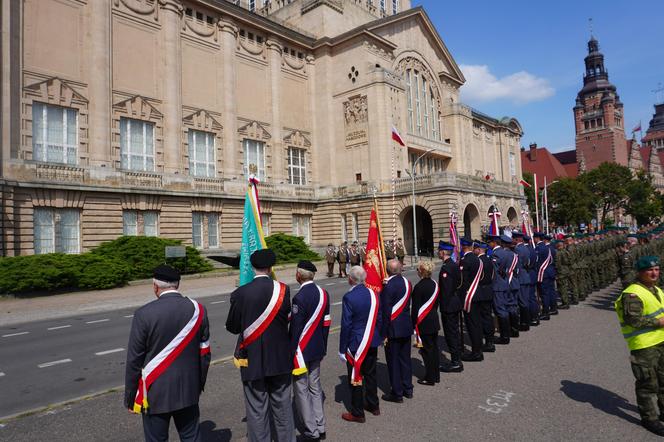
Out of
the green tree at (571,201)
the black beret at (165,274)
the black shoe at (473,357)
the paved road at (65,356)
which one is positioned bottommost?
the paved road at (65,356)

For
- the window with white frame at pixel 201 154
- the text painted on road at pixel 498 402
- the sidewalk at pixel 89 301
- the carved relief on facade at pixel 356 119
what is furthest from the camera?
the carved relief on facade at pixel 356 119

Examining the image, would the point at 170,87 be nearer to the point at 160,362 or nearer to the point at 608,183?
the point at 160,362

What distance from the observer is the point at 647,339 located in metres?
4.81

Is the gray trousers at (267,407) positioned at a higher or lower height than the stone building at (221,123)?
lower

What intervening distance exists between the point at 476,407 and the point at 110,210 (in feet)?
78.3

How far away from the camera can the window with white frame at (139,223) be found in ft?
82.9

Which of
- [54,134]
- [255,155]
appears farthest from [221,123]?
[54,134]

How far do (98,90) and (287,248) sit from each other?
50.7 ft

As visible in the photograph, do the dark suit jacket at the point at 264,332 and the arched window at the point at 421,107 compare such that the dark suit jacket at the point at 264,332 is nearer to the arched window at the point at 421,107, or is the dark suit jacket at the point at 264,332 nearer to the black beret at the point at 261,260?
the black beret at the point at 261,260

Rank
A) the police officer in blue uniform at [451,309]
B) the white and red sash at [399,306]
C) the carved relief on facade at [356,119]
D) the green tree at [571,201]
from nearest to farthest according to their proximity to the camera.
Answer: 1. the white and red sash at [399,306]
2. the police officer in blue uniform at [451,309]
3. the carved relief on facade at [356,119]
4. the green tree at [571,201]

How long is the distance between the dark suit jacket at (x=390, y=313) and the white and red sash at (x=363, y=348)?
394 mm

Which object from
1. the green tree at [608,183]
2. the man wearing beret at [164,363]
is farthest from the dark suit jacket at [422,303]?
the green tree at [608,183]

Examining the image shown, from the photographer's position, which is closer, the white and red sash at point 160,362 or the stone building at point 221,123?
the white and red sash at point 160,362

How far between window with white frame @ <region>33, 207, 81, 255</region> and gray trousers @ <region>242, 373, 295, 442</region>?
22.3 metres
